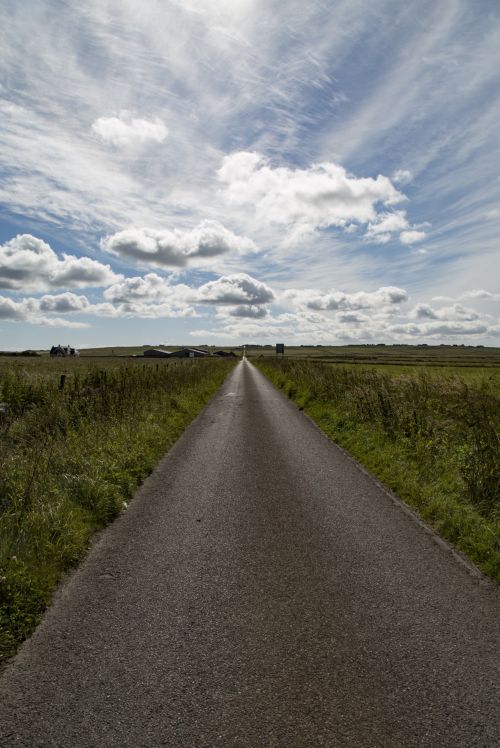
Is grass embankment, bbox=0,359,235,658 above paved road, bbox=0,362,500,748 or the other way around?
above

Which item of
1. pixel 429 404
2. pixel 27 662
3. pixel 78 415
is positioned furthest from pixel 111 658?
pixel 429 404

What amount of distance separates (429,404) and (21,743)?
13.4 meters

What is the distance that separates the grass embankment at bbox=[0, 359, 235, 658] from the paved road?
1.09ft

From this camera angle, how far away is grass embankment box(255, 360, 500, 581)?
6.62m

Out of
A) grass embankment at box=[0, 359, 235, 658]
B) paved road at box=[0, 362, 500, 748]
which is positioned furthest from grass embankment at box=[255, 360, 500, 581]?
grass embankment at box=[0, 359, 235, 658]

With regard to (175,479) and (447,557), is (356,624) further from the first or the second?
(175,479)

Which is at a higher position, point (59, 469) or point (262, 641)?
point (59, 469)

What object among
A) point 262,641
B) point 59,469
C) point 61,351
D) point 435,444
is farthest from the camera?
point 61,351

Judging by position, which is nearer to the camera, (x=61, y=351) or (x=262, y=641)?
(x=262, y=641)

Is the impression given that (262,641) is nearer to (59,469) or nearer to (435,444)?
(59,469)

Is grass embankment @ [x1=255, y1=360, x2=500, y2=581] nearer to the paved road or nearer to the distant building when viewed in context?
the paved road

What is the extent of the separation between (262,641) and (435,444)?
8.09 m

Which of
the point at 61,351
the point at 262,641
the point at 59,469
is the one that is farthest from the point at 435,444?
the point at 61,351

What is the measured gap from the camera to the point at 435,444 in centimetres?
1062
